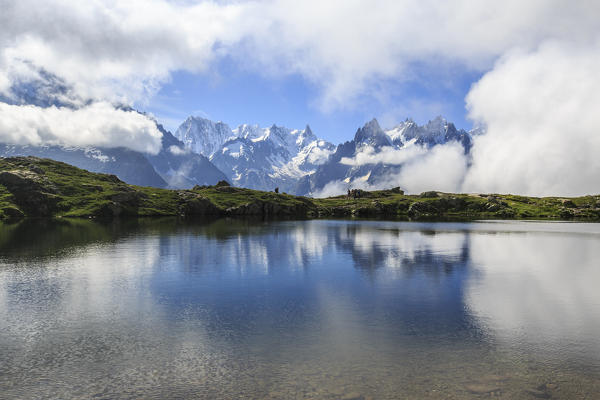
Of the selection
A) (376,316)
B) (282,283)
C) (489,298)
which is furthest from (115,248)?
(489,298)

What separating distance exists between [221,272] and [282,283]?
1317 cm

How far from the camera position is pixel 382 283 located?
54.4 meters

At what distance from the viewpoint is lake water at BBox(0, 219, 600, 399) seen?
24.1 meters

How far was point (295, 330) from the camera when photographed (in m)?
33.9

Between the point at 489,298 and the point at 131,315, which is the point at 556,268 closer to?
the point at 489,298

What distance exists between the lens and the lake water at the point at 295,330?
2409cm

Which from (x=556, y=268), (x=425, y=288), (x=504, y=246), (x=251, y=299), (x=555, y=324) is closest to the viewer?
(x=555, y=324)

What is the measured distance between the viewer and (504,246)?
100875 millimetres

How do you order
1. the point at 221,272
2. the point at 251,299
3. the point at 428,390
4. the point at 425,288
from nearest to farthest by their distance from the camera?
the point at 428,390
the point at 251,299
the point at 425,288
the point at 221,272

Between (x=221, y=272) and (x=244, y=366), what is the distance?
36.3 metres

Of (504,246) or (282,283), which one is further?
(504,246)

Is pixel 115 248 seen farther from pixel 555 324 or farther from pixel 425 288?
pixel 555 324

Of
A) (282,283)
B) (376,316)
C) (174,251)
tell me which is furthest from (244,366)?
(174,251)

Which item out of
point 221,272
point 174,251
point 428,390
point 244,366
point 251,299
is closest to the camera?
point 428,390
